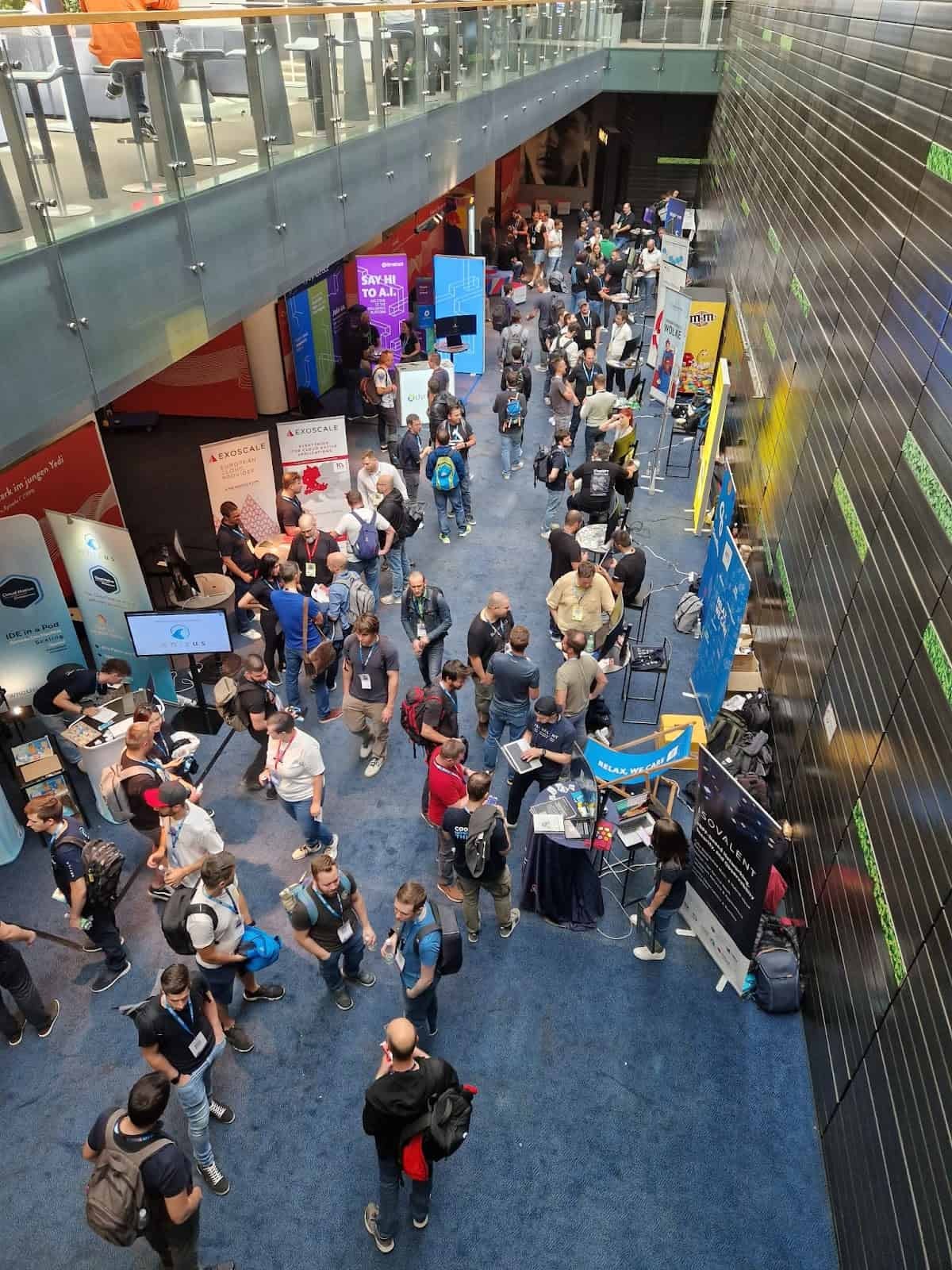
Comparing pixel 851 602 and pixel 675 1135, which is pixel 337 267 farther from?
pixel 675 1135

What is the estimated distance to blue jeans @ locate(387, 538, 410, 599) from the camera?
31.8 ft

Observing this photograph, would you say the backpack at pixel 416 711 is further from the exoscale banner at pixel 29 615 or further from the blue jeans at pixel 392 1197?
the exoscale banner at pixel 29 615

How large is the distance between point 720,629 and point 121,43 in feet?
19.3

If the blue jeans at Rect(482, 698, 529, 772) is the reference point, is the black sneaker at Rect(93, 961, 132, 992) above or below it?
below

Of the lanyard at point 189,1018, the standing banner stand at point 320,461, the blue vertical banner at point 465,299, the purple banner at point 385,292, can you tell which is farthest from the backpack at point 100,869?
the blue vertical banner at point 465,299

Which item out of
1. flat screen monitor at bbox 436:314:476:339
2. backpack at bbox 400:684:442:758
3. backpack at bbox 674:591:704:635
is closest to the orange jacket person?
backpack at bbox 400:684:442:758

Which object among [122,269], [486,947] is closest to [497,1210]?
[486,947]

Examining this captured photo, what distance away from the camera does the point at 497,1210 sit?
4637 millimetres

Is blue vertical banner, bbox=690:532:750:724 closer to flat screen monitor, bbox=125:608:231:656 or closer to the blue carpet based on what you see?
the blue carpet

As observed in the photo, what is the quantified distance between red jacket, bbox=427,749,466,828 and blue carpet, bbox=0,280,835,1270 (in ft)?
2.94

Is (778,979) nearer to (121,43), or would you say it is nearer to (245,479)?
(121,43)

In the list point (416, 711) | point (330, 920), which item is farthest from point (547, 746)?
point (330, 920)

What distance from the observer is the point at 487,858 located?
5.53m

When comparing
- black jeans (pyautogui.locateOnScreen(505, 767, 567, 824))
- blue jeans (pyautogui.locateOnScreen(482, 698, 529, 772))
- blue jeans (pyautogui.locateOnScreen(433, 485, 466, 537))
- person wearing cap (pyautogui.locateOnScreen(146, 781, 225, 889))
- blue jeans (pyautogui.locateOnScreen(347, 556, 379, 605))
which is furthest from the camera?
blue jeans (pyautogui.locateOnScreen(433, 485, 466, 537))
